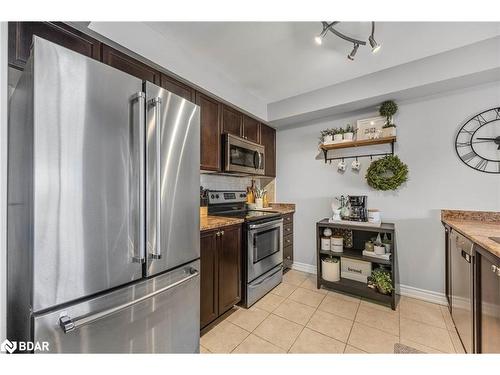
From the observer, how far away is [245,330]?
6.03ft

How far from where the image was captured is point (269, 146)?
3.32 metres

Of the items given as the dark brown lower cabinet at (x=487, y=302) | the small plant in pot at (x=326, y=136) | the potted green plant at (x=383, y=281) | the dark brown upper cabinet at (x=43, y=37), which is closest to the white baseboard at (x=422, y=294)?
the potted green plant at (x=383, y=281)

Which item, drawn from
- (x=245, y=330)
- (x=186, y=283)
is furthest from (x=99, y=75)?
(x=245, y=330)

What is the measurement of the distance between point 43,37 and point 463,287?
3.14 metres

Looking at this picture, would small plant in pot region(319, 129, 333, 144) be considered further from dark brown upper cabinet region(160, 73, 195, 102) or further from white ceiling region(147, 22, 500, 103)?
dark brown upper cabinet region(160, 73, 195, 102)

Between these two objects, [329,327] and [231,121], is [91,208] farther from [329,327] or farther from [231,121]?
[329,327]

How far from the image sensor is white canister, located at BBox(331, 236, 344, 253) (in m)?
2.57

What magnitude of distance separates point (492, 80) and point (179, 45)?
2.91 m

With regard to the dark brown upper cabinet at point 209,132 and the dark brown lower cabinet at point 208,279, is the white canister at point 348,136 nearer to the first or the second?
the dark brown upper cabinet at point 209,132

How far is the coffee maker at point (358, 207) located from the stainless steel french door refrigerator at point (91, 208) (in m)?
2.10

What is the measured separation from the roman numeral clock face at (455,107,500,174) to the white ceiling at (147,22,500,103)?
727 mm

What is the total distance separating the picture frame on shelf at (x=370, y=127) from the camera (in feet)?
8.23

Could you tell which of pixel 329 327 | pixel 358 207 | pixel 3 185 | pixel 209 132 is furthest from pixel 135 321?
pixel 358 207
